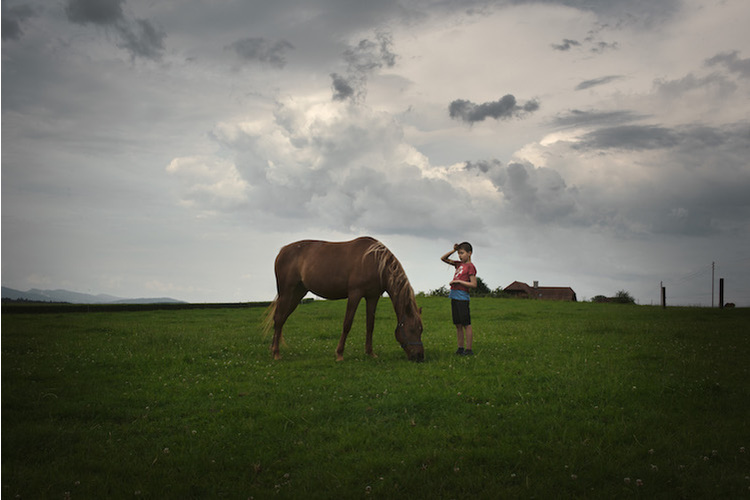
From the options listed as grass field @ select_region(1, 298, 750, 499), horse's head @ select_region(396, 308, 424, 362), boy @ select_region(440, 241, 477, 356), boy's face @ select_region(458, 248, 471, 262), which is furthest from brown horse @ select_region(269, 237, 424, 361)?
boy's face @ select_region(458, 248, 471, 262)

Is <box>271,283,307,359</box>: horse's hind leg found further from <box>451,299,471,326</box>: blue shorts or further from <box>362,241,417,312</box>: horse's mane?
<box>451,299,471,326</box>: blue shorts

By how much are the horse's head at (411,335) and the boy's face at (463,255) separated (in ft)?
6.54

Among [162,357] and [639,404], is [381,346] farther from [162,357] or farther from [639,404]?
[639,404]

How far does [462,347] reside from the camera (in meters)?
15.0

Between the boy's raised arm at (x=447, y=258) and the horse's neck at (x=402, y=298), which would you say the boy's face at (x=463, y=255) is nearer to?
the boy's raised arm at (x=447, y=258)

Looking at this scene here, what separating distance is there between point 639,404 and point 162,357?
1237 cm

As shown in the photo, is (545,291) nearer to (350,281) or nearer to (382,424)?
(350,281)

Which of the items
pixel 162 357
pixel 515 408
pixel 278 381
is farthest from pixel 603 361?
pixel 162 357

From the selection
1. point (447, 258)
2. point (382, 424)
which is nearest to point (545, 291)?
point (447, 258)

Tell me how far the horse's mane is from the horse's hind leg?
2704mm

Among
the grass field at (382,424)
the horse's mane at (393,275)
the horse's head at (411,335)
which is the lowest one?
the grass field at (382,424)

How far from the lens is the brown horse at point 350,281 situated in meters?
14.3

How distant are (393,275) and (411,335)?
1.69m

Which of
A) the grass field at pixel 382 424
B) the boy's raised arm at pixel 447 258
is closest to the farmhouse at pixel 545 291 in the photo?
the grass field at pixel 382 424
